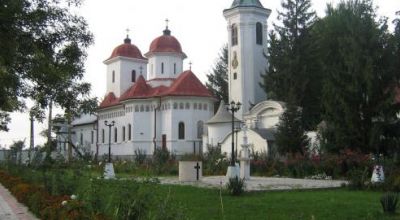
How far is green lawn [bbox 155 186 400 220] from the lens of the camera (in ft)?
38.3

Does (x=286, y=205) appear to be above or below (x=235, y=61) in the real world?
below

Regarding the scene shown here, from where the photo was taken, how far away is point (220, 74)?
220ft

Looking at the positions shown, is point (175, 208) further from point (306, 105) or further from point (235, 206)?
point (306, 105)

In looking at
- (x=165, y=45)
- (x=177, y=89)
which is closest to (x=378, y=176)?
(x=177, y=89)

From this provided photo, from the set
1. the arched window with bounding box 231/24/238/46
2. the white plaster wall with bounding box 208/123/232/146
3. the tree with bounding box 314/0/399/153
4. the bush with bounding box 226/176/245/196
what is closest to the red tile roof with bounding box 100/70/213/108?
the arched window with bounding box 231/24/238/46

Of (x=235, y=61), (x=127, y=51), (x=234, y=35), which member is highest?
(x=127, y=51)

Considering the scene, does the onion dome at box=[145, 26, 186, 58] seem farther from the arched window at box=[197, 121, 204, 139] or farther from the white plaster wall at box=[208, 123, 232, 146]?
the white plaster wall at box=[208, 123, 232, 146]

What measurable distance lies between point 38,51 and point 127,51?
53667 millimetres

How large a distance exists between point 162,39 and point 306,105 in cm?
2000

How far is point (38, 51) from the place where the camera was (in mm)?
7734

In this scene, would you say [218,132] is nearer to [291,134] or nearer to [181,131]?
[181,131]

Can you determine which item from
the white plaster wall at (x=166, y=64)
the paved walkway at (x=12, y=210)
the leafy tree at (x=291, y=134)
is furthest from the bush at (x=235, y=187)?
the white plaster wall at (x=166, y=64)

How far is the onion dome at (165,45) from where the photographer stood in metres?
55.6

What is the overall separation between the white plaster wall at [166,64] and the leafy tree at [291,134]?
78.1 feet
